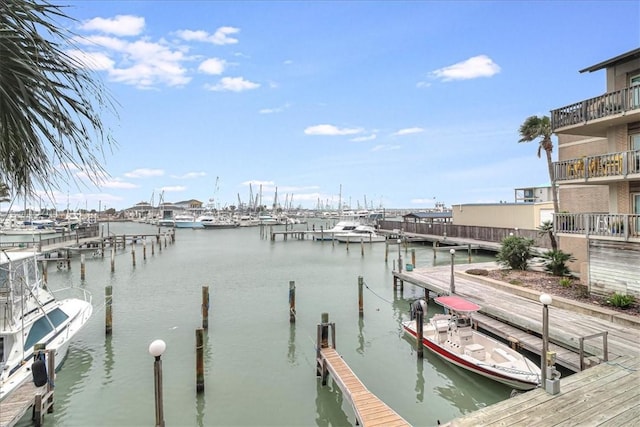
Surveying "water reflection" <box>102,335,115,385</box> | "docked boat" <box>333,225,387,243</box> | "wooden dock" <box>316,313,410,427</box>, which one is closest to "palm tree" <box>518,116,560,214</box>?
"wooden dock" <box>316,313,410,427</box>

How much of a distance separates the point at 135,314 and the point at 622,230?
2516 centimetres

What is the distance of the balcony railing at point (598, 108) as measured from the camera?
15266 millimetres

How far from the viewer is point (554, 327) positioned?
1320 centimetres

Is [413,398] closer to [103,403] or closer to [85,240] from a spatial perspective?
[103,403]

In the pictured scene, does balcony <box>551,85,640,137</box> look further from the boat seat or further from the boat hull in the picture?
the boat hull

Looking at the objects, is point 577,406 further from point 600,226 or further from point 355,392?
point 600,226

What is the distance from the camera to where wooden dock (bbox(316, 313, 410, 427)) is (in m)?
9.17

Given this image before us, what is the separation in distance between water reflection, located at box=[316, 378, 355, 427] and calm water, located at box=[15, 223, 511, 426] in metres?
0.03

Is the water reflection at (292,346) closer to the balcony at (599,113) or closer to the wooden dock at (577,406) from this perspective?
the wooden dock at (577,406)

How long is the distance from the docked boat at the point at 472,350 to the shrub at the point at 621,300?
5352 mm

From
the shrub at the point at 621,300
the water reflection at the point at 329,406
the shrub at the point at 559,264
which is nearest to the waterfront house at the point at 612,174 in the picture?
the shrub at the point at 621,300

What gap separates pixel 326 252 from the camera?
177 feet

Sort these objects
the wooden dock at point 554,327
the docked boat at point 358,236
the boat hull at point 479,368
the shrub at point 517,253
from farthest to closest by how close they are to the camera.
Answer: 1. the docked boat at point 358,236
2. the shrub at point 517,253
3. the boat hull at point 479,368
4. the wooden dock at point 554,327

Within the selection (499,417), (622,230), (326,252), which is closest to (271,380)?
(499,417)
